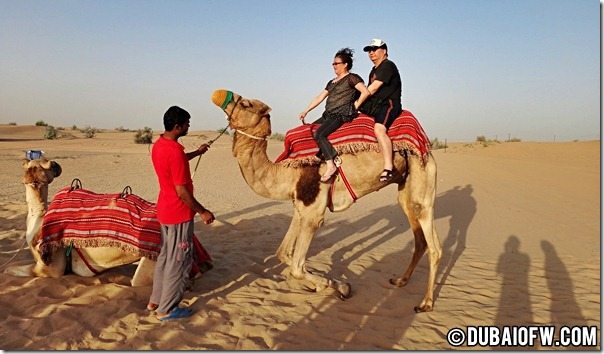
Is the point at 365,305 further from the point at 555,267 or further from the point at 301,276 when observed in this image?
the point at 555,267

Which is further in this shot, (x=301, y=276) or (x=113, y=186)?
(x=113, y=186)

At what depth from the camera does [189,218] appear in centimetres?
432

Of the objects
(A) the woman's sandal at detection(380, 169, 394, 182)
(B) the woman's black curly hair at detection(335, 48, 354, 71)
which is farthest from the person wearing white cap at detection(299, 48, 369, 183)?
(A) the woman's sandal at detection(380, 169, 394, 182)

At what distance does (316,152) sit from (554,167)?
20.8m

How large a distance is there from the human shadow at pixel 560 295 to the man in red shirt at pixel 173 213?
12.9 ft

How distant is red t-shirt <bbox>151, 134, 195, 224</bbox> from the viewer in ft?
13.3

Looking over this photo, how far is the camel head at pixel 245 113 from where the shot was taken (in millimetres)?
4684

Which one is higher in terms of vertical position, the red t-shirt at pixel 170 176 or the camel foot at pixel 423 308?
the red t-shirt at pixel 170 176

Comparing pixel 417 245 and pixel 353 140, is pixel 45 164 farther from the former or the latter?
pixel 417 245

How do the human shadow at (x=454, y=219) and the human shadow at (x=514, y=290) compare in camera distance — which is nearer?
the human shadow at (x=514, y=290)

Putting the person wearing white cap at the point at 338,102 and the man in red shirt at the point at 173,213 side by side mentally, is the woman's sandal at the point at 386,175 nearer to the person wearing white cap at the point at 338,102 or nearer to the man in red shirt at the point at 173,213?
the person wearing white cap at the point at 338,102

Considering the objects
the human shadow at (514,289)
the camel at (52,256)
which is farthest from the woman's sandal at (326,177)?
the human shadow at (514,289)

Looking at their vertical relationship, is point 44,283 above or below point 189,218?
below

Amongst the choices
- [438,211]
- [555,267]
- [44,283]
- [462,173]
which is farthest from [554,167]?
[44,283]
